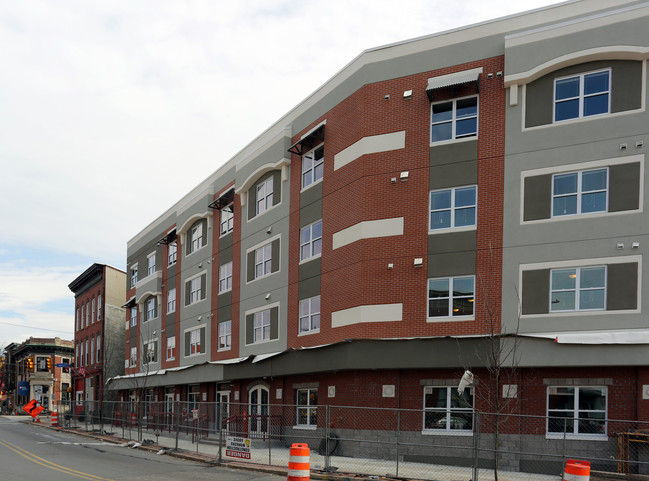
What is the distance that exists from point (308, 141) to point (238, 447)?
12.8 meters

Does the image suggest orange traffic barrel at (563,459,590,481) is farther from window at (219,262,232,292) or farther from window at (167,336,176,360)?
window at (167,336,176,360)

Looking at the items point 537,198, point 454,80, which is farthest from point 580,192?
point 454,80

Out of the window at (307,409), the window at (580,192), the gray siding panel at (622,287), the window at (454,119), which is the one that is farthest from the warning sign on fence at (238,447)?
the window at (580,192)

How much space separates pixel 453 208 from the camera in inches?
830

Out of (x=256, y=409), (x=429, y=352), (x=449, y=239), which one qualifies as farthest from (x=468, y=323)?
(x=256, y=409)

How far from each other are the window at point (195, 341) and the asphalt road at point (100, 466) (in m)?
10.5

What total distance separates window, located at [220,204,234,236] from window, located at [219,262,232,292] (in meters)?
1.94

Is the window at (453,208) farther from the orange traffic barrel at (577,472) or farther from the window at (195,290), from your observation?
the window at (195,290)

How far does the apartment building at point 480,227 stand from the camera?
1850 centimetres

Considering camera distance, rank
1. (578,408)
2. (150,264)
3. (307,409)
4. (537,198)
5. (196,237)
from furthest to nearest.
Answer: (150,264), (196,237), (307,409), (537,198), (578,408)

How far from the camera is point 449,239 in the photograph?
20922mm

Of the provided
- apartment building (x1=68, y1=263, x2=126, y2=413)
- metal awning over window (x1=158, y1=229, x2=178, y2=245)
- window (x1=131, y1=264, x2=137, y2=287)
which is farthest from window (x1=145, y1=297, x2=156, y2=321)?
apartment building (x1=68, y1=263, x2=126, y2=413)

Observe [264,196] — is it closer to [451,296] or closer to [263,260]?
[263,260]

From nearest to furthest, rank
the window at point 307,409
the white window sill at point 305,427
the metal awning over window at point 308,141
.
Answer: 1. the white window sill at point 305,427
2. the window at point 307,409
3. the metal awning over window at point 308,141
